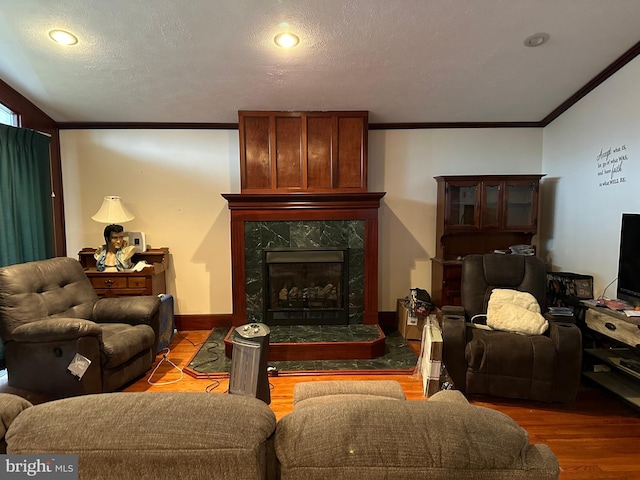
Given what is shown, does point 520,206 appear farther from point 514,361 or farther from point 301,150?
point 301,150

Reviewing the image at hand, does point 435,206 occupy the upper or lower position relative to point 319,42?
lower

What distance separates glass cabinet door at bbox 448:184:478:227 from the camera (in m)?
3.64

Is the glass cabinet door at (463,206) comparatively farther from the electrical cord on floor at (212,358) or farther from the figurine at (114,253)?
the figurine at (114,253)

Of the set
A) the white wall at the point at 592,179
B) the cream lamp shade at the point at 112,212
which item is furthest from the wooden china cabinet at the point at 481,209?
the cream lamp shade at the point at 112,212

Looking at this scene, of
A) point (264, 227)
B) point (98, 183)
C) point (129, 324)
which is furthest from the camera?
point (98, 183)

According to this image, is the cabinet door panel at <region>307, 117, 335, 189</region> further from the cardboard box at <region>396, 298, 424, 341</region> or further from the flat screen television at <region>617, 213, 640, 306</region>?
the flat screen television at <region>617, 213, 640, 306</region>

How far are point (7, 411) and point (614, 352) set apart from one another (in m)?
3.62

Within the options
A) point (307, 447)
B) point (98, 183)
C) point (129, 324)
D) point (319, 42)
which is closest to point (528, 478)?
point (307, 447)

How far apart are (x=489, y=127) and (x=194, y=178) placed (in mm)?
3393

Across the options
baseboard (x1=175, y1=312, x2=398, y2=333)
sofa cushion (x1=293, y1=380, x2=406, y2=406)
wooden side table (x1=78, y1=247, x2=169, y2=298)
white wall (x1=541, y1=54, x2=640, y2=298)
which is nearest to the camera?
sofa cushion (x1=293, y1=380, x2=406, y2=406)

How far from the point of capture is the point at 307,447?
72cm

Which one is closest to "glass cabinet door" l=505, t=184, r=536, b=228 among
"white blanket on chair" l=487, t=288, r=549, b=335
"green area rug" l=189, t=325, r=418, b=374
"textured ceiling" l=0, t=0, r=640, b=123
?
"textured ceiling" l=0, t=0, r=640, b=123

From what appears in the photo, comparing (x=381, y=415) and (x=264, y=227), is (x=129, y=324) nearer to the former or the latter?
(x=264, y=227)

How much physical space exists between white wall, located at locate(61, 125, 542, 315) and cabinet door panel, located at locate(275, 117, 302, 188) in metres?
0.61
